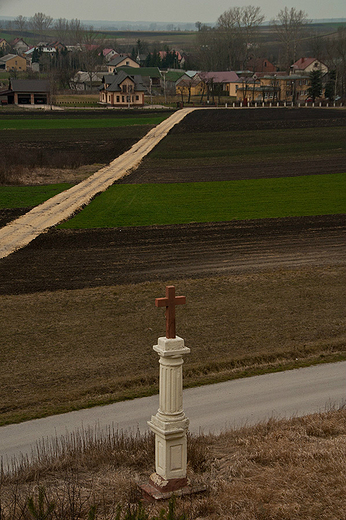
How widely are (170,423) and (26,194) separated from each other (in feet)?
114

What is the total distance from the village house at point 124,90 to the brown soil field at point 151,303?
277 ft

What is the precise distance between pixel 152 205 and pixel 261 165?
1851cm

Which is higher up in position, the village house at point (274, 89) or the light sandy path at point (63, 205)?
the village house at point (274, 89)

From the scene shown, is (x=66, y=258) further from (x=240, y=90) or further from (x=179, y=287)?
(x=240, y=90)

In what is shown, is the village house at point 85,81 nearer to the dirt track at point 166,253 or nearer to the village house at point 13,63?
the village house at point 13,63

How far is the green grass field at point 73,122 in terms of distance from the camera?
82.9m

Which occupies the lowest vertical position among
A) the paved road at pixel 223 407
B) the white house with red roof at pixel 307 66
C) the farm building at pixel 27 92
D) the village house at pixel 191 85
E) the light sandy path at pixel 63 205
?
the paved road at pixel 223 407

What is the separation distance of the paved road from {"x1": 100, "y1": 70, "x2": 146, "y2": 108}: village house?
102103 millimetres

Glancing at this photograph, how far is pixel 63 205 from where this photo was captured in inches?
1547

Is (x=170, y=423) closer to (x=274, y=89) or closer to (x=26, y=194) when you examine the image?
(x=26, y=194)

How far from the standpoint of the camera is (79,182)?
47156mm

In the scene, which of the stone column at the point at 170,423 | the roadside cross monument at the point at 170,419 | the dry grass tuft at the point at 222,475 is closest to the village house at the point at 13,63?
the dry grass tuft at the point at 222,475

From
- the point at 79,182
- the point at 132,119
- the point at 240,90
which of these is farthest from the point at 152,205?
the point at 240,90

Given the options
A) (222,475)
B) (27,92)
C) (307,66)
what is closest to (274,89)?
(307,66)
